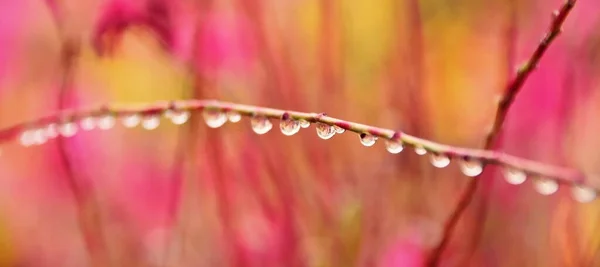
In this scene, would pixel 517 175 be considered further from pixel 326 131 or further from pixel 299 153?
pixel 299 153

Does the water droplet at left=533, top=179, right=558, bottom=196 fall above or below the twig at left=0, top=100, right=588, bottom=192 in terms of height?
below

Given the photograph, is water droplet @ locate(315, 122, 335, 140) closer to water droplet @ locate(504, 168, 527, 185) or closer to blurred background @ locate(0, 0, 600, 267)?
water droplet @ locate(504, 168, 527, 185)

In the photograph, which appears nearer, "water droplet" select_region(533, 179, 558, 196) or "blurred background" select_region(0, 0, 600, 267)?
"water droplet" select_region(533, 179, 558, 196)

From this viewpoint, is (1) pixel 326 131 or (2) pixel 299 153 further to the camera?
(2) pixel 299 153

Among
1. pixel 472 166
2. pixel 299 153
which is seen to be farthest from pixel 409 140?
pixel 299 153

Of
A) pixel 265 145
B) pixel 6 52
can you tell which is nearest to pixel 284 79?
pixel 265 145

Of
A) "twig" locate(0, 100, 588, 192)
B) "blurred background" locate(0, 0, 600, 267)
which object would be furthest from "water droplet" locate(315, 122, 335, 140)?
"blurred background" locate(0, 0, 600, 267)

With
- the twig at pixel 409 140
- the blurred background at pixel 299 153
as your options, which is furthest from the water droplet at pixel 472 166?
the blurred background at pixel 299 153

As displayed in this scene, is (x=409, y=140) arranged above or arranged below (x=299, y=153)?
below

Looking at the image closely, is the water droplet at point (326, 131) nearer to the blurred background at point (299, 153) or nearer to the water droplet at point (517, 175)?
the water droplet at point (517, 175)
